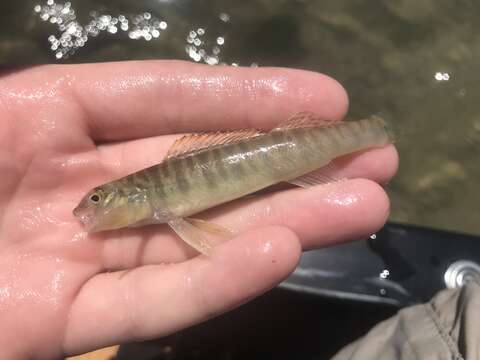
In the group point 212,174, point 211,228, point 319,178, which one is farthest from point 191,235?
point 319,178

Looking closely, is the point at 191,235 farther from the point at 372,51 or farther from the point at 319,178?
the point at 372,51

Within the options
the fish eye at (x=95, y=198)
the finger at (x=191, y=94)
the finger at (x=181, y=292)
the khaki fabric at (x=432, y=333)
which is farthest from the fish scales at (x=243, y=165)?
the khaki fabric at (x=432, y=333)

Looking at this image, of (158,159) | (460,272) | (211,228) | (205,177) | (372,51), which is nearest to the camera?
(211,228)

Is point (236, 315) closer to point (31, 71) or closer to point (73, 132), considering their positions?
point (73, 132)

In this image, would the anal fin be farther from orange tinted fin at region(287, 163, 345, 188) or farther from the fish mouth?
orange tinted fin at region(287, 163, 345, 188)

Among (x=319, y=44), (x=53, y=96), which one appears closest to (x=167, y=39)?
(x=319, y=44)

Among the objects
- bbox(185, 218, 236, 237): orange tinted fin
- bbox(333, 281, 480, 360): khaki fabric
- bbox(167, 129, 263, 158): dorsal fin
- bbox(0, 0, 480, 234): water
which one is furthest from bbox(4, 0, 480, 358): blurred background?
bbox(185, 218, 236, 237): orange tinted fin
